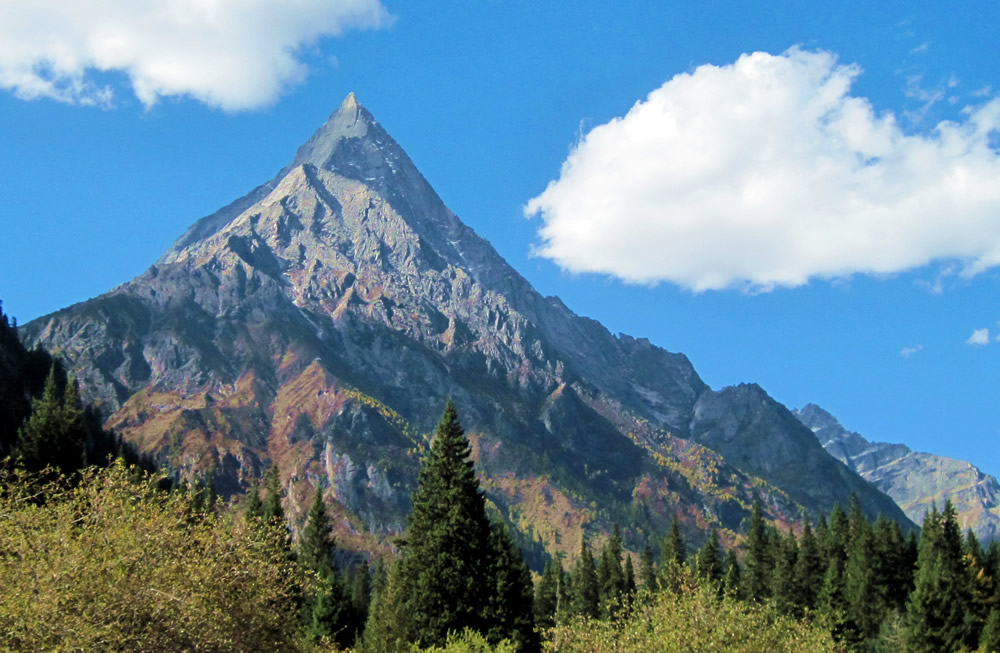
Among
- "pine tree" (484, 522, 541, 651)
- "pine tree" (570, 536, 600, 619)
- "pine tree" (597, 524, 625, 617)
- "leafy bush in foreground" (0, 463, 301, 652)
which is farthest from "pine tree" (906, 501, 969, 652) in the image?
"leafy bush in foreground" (0, 463, 301, 652)

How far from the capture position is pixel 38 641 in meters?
25.8

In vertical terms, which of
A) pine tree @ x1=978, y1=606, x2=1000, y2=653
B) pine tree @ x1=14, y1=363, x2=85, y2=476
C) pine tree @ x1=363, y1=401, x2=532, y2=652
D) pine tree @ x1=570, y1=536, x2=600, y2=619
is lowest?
pine tree @ x1=978, y1=606, x2=1000, y2=653

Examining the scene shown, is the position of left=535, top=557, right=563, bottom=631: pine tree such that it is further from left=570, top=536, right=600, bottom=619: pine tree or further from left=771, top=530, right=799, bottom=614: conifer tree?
left=771, top=530, right=799, bottom=614: conifer tree

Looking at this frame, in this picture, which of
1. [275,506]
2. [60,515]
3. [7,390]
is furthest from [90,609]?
[7,390]

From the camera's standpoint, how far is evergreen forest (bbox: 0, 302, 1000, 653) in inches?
1131

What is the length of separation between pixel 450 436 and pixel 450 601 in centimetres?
1289

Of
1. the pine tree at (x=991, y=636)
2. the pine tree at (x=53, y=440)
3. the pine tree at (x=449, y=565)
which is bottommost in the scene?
the pine tree at (x=991, y=636)

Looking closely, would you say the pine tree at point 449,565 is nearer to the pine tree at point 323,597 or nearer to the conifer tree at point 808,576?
the pine tree at point 323,597

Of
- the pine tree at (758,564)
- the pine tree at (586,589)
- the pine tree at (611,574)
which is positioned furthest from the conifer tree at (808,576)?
the pine tree at (586,589)

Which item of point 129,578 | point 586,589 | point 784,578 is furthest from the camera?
point 586,589

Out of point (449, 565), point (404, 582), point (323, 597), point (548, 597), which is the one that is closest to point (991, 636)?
point (449, 565)

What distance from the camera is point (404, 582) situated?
6512 cm

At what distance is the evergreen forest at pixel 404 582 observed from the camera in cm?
2872

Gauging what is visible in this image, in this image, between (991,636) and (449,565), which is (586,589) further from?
(449,565)
